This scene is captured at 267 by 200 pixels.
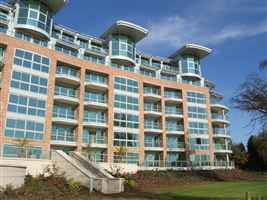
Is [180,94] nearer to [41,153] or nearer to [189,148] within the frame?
[189,148]

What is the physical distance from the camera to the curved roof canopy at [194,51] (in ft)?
188

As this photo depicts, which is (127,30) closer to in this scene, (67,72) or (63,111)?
(67,72)

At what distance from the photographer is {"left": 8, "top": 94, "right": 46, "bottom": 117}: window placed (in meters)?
35.7

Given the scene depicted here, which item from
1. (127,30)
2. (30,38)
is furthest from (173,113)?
(30,38)

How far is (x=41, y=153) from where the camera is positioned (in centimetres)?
3225

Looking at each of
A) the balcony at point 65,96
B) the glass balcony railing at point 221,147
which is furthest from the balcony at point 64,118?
the glass balcony railing at point 221,147

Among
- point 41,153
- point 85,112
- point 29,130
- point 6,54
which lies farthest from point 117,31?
point 41,153

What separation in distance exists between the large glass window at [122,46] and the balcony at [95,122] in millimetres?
11404

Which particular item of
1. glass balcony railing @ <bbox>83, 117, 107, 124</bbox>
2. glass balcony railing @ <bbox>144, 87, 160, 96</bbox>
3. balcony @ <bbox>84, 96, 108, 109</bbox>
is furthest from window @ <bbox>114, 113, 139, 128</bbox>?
glass balcony railing @ <bbox>144, 87, 160, 96</bbox>

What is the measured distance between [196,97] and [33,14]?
30.4 m

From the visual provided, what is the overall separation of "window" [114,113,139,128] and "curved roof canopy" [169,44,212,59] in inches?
716

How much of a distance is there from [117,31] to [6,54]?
19192 mm

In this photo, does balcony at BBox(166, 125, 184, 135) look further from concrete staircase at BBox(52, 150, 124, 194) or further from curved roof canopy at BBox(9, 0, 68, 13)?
curved roof canopy at BBox(9, 0, 68, 13)

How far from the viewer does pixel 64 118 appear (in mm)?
40312
